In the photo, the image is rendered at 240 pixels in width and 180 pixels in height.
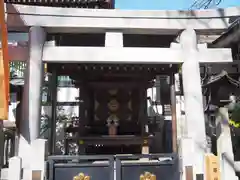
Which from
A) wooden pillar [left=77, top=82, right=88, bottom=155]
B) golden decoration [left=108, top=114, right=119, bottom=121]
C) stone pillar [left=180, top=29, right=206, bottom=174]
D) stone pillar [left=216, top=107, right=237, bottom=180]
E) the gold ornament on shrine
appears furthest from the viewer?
golden decoration [left=108, top=114, right=119, bottom=121]

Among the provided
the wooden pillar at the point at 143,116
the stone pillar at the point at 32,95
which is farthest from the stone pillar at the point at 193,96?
the stone pillar at the point at 32,95

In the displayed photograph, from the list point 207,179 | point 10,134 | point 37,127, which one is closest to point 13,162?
point 37,127

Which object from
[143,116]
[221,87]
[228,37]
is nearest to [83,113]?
[143,116]

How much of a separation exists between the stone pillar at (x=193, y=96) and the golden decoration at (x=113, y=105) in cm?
342

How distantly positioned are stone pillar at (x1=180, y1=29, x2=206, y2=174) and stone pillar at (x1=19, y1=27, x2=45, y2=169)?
3147 millimetres

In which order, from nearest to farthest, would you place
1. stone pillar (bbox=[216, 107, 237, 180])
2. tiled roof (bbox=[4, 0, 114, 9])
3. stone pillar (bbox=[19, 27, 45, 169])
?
1. stone pillar (bbox=[216, 107, 237, 180])
2. stone pillar (bbox=[19, 27, 45, 169])
3. tiled roof (bbox=[4, 0, 114, 9])

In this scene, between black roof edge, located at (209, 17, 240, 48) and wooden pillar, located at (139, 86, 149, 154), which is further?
wooden pillar, located at (139, 86, 149, 154)

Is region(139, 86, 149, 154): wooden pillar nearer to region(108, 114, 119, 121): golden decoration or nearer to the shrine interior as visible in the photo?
the shrine interior

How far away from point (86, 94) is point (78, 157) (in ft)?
13.2

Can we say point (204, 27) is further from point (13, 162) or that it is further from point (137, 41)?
point (13, 162)

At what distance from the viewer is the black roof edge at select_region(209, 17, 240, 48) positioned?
281 inches

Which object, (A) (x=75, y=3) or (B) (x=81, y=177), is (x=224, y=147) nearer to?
(B) (x=81, y=177)

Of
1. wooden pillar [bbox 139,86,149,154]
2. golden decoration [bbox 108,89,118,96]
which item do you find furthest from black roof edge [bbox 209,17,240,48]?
golden decoration [bbox 108,89,118,96]

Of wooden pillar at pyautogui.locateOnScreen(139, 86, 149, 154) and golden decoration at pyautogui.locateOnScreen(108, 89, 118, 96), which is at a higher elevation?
golden decoration at pyautogui.locateOnScreen(108, 89, 118, 96)
